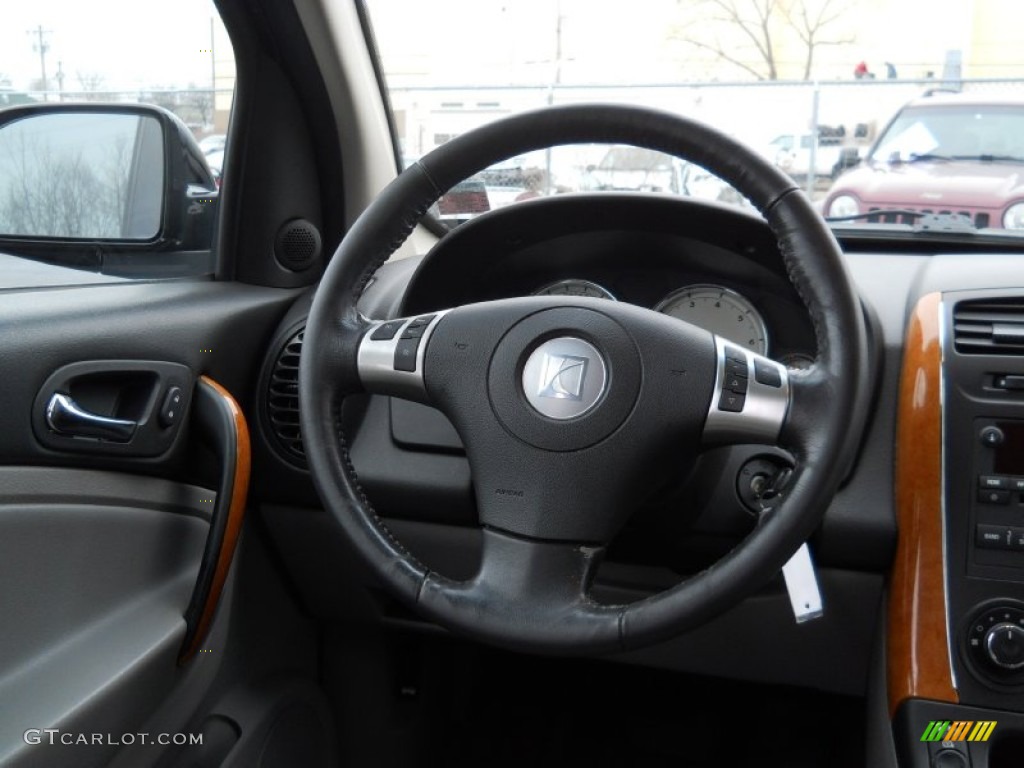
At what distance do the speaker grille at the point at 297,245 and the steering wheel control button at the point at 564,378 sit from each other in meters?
0.86

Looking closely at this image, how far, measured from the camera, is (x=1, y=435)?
1.48 meters

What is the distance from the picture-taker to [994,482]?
144 cm

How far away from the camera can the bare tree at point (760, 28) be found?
14.0ft

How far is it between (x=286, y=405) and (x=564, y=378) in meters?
0.71

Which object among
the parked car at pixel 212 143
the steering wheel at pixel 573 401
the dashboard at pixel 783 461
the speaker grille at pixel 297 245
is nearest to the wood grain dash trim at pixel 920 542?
the dashboard at pixel 783 461

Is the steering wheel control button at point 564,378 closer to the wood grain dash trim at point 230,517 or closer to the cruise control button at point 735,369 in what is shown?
the cruise control button at point 735,369

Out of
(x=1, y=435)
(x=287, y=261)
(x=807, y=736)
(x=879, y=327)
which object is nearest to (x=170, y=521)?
(x=1, y=435)

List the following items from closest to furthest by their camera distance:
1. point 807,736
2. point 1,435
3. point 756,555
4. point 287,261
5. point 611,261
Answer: point 756,555 < point 1,435 < point 611,261 < point 287,261 < point 807,736

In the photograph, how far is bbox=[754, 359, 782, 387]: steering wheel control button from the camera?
1.20m

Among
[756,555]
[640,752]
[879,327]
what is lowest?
[640,752]

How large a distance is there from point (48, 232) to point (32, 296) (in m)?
0.25

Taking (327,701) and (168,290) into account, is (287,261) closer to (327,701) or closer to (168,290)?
(168,290)

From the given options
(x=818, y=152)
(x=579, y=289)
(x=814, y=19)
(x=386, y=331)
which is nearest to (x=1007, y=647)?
(x=579, y=289)

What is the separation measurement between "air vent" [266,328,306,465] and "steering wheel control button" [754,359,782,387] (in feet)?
2.89
